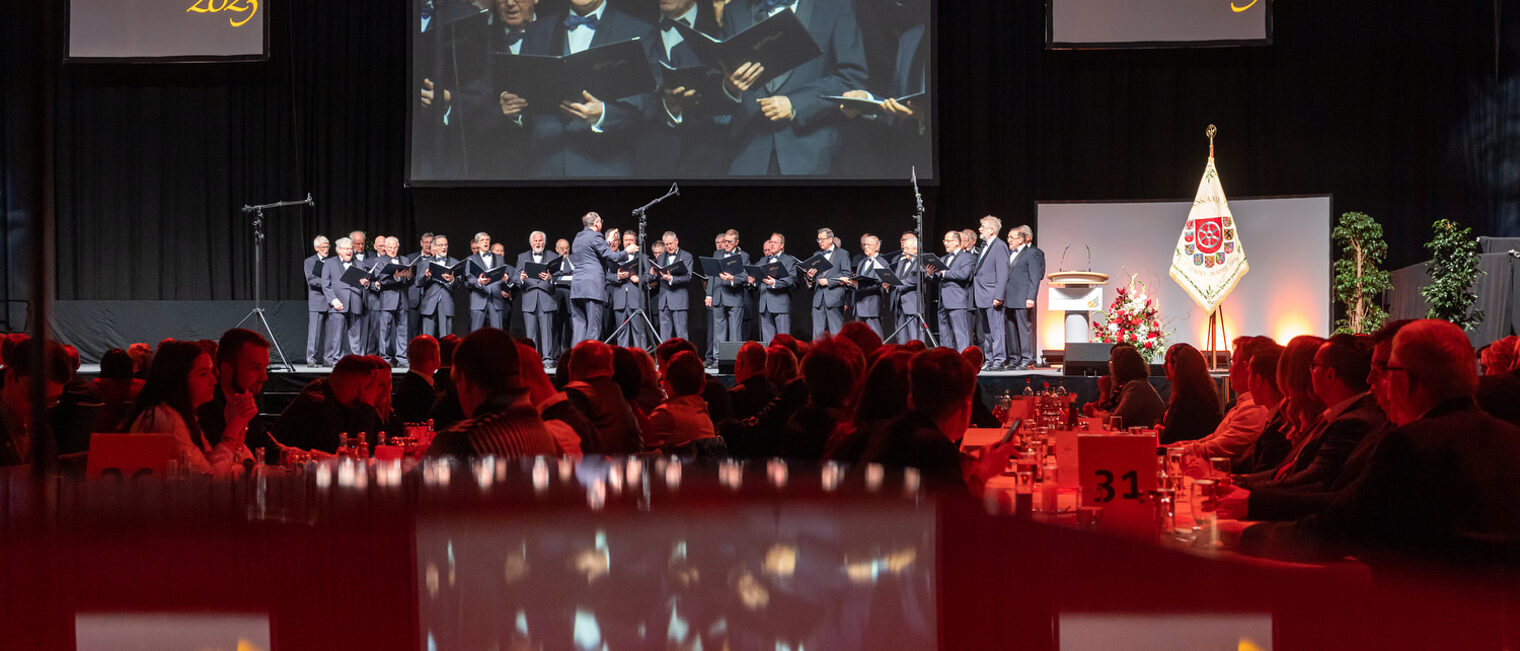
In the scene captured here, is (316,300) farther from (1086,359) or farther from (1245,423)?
(1245,423)

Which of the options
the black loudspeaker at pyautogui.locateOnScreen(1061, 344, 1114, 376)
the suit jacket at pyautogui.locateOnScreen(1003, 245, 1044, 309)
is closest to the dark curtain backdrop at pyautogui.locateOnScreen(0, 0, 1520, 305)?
the suit jacket at pyautogui.locateOnScreen(1003, 245, 1044, 309)

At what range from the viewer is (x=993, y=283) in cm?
1008

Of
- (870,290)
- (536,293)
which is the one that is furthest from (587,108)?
(870,290)

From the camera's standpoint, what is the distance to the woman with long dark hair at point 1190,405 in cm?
420

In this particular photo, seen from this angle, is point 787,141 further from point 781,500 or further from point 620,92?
point 781,500

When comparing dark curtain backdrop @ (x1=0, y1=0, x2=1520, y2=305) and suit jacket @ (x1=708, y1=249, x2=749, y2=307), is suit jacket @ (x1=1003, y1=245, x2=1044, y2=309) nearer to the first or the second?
dark curtain backdrop @ (x1=0, y1=0, x2=1520, y2=305)

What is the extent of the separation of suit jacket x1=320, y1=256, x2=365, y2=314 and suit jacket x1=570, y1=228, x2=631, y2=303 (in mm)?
2150

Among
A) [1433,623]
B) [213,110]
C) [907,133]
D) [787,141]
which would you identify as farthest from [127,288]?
[1433,623]

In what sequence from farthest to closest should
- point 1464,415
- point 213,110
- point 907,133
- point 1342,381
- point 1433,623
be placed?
point 213,110 → point 907,133 → point 1342,381 → point 1464,415 → point 1433,623

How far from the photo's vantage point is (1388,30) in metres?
11.8

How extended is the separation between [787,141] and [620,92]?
174 cm

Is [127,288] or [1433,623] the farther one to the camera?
[127,288]

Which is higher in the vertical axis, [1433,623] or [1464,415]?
[1464,415]

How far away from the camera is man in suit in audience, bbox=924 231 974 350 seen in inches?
397
